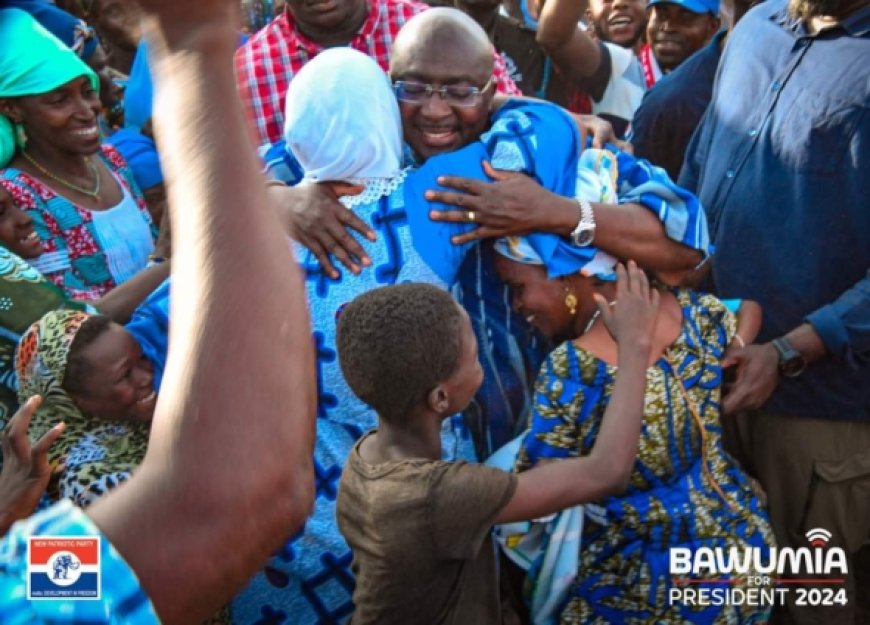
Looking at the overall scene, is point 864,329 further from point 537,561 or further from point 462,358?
point 462,358

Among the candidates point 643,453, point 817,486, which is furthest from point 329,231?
point 817,486

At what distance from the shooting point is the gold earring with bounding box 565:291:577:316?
2.33 m

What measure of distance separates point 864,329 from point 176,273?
7.79 feet

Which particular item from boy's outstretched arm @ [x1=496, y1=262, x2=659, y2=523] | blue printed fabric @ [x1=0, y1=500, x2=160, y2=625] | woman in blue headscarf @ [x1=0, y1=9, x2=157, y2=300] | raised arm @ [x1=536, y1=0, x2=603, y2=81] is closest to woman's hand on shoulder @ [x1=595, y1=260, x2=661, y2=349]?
boy's outstretched arm @ [x1=496, y1=262, x2=659, y2=523]

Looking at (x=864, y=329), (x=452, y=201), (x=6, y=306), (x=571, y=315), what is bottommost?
(x=864, y=329)

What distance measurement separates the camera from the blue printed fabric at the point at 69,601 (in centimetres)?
75

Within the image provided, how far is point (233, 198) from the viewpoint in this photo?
76 centimetres

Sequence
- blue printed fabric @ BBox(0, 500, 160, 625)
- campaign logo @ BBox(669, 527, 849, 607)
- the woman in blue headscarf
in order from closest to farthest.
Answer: blue printed fabric @ BBox(0, 500, 160, 625) → campaign logo @ BBox(669, 527, 849, 607) → the woman in blue headscarf

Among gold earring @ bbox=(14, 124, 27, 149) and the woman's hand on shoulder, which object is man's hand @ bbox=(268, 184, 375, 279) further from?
gold earring @ bbox=(14, 124, 27, 149)

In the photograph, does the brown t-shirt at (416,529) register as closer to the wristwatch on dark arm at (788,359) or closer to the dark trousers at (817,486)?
the wristwatch on dark arm at (788,359)

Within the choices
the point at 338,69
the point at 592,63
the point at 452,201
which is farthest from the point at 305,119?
the point at 592,63

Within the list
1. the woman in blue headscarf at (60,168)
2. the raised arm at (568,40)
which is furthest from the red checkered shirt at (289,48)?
the raised arm at (568,40)

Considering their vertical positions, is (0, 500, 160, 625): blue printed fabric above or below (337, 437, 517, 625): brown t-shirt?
above

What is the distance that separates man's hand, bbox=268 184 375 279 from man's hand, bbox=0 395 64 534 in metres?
0.73
